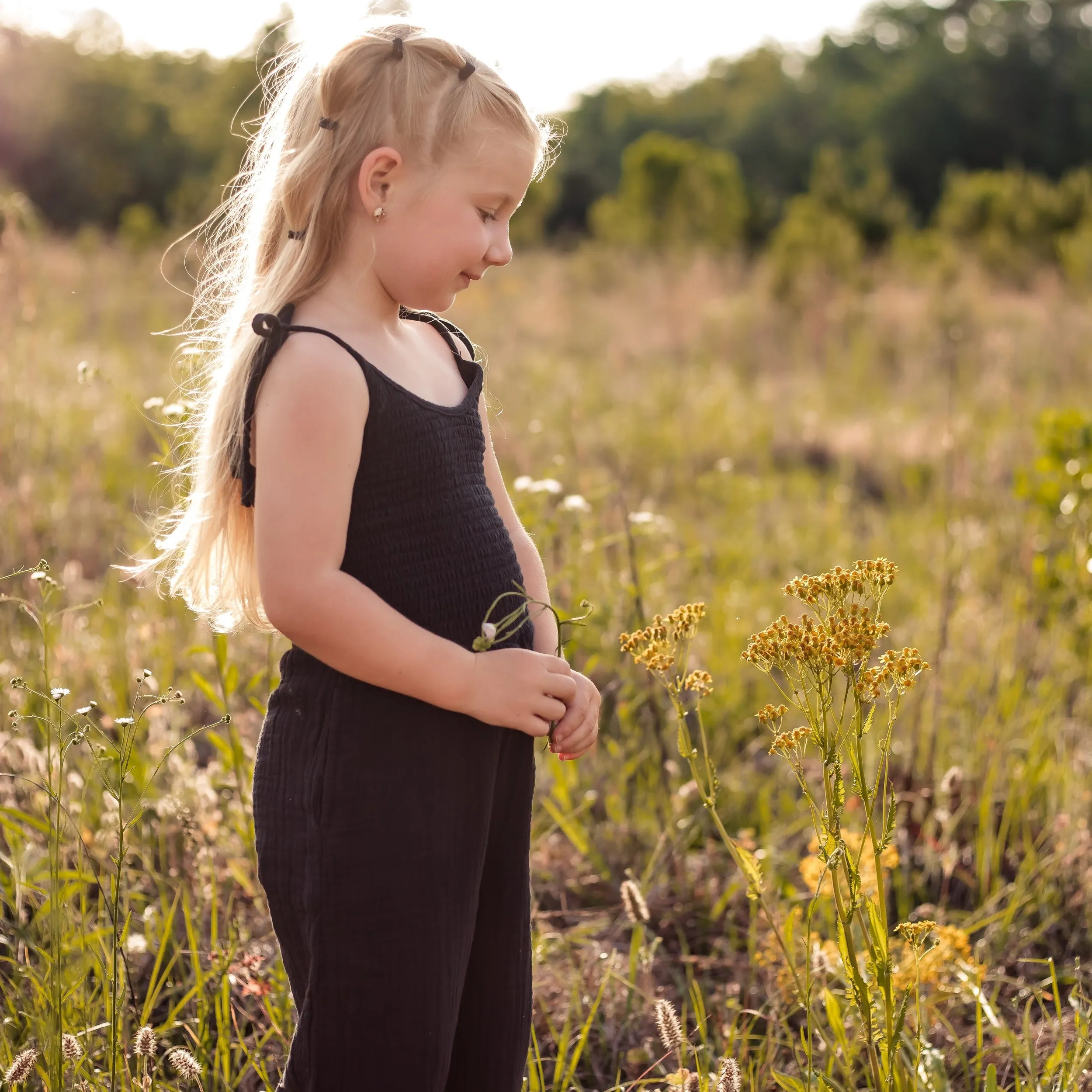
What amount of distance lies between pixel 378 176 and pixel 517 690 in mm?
642

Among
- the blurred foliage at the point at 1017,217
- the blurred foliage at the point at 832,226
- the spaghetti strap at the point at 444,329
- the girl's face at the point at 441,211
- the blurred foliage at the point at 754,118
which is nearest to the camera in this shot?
the girl's face at the point at 441,211

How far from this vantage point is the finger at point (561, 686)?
1373 millimetres

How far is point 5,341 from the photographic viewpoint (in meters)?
3.52

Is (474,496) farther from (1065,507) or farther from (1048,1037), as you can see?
(1065,507)

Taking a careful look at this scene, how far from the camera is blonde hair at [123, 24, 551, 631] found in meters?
1.36

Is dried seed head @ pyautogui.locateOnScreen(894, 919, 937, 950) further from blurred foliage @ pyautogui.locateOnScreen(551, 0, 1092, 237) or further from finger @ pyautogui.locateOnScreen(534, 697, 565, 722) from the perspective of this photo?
blurred foliage @ pyautogui.locateOnScreen(551, 0, 1092, 237)

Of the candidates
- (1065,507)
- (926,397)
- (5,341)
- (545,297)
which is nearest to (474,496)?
(1065,507)

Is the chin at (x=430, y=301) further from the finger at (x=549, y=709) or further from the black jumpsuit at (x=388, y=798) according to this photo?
the finger at (x=549, y=709)

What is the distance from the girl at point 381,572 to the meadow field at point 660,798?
153 millimetres

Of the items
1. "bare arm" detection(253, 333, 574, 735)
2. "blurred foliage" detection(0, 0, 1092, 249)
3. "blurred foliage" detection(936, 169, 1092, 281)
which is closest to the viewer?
"bare arm" detection(253, 333, 574, 735)

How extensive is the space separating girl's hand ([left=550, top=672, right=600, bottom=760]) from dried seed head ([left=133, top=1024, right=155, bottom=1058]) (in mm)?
659

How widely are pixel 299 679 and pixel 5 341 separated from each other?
2.68 metres

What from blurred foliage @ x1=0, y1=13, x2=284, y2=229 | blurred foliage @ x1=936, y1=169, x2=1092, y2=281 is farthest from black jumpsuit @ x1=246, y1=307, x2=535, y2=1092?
blurred foliage @ x1=0, y1=13, x2=284, y2=229

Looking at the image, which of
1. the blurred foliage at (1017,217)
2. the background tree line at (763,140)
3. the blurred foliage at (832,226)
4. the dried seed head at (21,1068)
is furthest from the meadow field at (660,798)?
the blurred foliage at (1017,217)
